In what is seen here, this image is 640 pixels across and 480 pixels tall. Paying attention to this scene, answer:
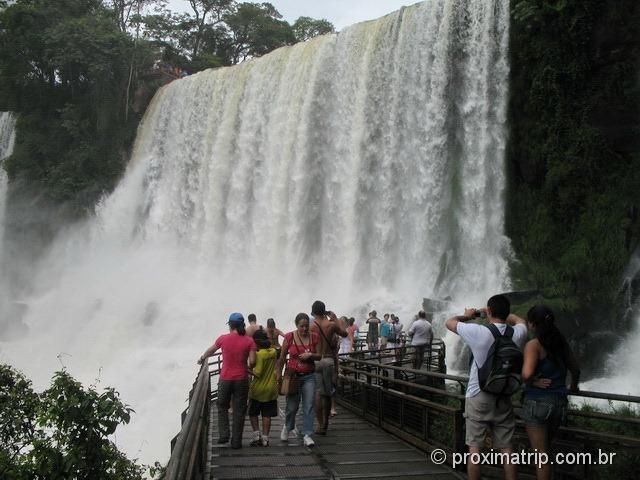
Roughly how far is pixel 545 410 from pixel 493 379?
0.43 m

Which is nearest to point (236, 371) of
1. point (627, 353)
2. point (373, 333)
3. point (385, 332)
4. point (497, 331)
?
point (497, 331)

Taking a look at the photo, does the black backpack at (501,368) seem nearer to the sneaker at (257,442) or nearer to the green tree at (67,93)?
the sneaker at (257,442)

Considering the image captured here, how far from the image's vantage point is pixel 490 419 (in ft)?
16.5

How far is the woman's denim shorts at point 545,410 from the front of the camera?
16.1ft

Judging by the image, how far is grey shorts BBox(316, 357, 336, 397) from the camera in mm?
7871

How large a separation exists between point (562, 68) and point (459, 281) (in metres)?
6.89

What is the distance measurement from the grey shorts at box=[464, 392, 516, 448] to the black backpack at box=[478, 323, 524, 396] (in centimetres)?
10

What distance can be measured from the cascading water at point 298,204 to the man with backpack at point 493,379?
40.0 ft

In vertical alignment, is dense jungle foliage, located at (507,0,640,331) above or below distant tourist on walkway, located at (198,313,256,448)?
above

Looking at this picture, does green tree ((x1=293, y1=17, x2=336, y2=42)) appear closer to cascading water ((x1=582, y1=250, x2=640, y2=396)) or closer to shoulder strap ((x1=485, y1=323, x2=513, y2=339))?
cascading water ((x1=582, y1=250, x2=640, y2=396))

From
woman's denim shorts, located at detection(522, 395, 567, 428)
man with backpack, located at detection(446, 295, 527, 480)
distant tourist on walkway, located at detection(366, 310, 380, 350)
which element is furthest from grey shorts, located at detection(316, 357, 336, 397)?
distant tourist on walkway, located at detection(366, 310, 380, 350)

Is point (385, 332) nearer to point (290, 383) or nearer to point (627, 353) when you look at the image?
point (627, 353)

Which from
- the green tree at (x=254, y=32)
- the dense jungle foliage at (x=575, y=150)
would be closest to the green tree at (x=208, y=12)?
the green tree at (x=254, y=32)

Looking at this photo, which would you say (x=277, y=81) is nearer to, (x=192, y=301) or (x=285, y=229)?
(x=285, y=229)
